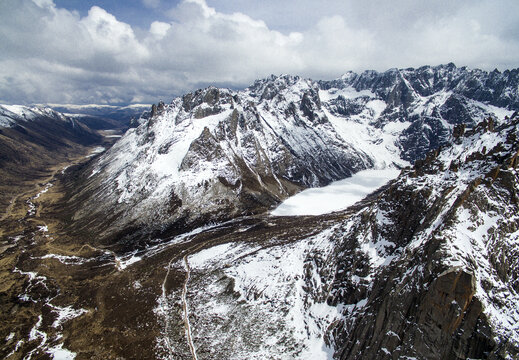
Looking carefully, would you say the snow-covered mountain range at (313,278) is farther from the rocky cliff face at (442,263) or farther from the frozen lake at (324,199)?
the frozen lake at (324,199)

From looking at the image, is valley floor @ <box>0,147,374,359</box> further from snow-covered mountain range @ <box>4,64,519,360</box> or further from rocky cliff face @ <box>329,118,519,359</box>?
rocky cliff face @ <box>329,118,519,359</box>

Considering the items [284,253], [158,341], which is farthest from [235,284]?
[158,341]

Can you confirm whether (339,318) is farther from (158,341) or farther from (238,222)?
(238,222)

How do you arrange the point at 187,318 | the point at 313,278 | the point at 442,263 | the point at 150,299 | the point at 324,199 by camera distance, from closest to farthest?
the point at 442,263 < the point at 313,278 < the point at 187,318 < the point at 150,299 < the point at 324,199

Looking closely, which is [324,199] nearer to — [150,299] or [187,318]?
[150,299]

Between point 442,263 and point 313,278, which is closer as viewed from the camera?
point 442,263

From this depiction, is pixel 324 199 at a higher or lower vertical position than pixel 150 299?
higher

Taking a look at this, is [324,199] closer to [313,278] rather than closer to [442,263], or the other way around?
[313,278]

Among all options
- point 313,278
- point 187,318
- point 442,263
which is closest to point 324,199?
point 313,278

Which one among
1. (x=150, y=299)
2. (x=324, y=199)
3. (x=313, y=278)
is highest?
(x=324, y=199)

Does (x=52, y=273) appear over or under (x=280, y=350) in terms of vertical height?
over

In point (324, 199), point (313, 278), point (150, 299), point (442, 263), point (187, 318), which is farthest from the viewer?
point (324, 199)
